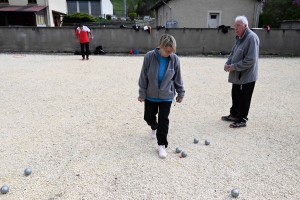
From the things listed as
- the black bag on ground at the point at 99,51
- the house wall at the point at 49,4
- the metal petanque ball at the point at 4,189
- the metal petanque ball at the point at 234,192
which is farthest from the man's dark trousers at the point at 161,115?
the house wall at the point at 49,4

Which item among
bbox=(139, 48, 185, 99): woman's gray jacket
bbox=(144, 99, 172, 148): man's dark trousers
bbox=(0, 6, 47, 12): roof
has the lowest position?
bbox=(144, 99, 172, 148): man's dark trousers

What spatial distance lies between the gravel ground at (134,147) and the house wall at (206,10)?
15.1 meters

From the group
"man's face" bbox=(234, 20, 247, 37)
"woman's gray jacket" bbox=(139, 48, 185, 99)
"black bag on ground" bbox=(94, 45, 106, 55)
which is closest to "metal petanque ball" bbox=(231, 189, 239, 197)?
"woman's gray jacket" bbox=(139, 48, 185, 99)

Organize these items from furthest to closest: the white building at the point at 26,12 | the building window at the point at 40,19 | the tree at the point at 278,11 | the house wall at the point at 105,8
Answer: the house wall at the point at 105,8, the building window at the point at 40,19, the white building at the point at 26,12, the tree at the point at 278,11

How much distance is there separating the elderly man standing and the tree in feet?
60.3

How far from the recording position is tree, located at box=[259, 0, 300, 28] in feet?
64.9

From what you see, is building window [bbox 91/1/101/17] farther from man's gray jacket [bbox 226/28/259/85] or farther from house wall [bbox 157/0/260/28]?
man's gray jacket [bbox 226/28/259/85]

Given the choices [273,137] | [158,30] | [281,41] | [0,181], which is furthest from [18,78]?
[281,41]

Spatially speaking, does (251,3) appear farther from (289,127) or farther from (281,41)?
(289,127)

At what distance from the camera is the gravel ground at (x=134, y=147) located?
302 centimetres

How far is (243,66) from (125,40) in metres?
12.3

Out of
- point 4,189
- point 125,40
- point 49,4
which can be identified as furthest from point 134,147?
point 49,4

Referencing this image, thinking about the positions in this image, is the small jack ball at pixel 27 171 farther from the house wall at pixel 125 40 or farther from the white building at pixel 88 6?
the white building at pixel 88 6

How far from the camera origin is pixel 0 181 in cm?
311
